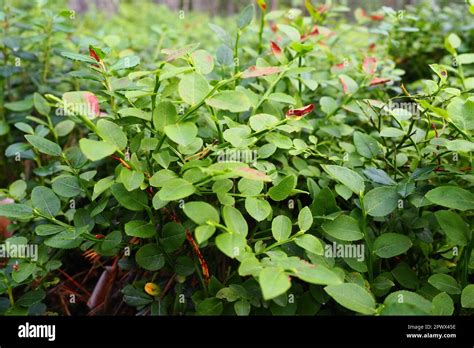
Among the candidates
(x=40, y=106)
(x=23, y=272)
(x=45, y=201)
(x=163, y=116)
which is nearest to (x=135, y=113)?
(x=163, y=116)

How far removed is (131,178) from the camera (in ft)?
2.55

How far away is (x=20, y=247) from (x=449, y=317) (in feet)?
2.69

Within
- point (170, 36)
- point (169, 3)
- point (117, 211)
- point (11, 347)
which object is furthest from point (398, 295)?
point (169, 3)

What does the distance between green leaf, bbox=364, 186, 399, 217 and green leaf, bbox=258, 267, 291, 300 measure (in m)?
0.27

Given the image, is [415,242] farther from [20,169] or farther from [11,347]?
[20,169]

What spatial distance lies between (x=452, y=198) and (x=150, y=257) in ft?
1.86

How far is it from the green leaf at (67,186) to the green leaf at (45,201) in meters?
0.02

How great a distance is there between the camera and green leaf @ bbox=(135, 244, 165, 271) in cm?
86

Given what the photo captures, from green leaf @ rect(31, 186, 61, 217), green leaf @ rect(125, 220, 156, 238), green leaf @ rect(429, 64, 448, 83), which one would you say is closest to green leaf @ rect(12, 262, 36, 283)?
green leaf @ rect(31, 186, 61, 217)

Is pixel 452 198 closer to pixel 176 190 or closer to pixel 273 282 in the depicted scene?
pixel 273 282

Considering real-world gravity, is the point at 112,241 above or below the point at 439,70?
below

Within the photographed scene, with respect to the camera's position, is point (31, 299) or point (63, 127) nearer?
point (31, 299)

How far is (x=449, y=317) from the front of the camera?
0.77 meters

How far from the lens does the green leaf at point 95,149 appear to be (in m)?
0.67
